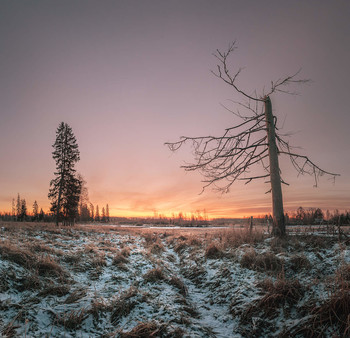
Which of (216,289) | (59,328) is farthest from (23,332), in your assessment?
(216,289)

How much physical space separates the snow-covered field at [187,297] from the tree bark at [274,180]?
0.99 m

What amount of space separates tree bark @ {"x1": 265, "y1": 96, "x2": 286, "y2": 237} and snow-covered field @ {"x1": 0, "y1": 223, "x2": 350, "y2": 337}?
0.99 metres

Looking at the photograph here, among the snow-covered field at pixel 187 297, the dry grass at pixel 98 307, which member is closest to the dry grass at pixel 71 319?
the snow-covered field at pixel 187 297

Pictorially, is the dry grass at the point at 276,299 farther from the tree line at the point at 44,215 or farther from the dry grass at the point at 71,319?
the tree line at the point at 44,215

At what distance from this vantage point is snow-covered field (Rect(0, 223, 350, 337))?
2.95 metres

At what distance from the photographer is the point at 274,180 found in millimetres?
7184

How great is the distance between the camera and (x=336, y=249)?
5.07 m

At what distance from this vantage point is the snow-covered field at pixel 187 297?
2951 mm

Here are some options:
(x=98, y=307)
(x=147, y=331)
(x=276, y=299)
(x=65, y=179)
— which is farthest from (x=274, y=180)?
(x=65, y=179)

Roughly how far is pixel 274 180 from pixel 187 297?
16.8 ft

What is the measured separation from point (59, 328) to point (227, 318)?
2.97 metres

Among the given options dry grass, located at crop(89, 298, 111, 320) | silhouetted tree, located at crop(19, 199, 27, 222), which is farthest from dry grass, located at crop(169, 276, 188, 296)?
silhouetted tree, located at crop(19, 199, 27, 222)

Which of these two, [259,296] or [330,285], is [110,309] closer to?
[259,296]

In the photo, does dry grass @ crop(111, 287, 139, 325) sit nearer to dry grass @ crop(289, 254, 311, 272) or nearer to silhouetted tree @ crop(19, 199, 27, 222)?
dry grass @ crop(289, 254, 311, 272)
